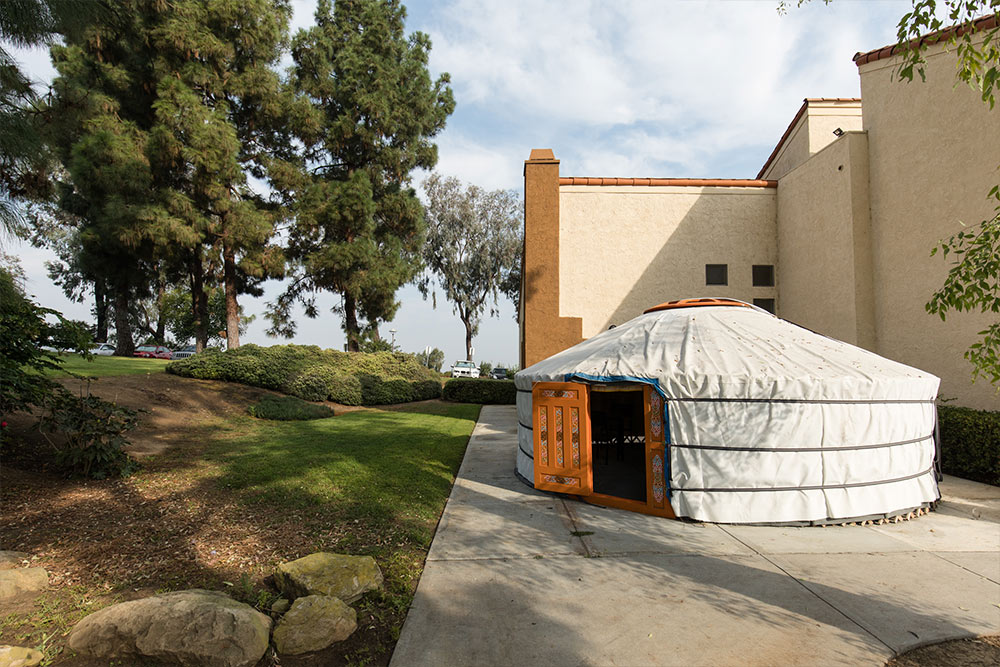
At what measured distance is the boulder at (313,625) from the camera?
8.87ft

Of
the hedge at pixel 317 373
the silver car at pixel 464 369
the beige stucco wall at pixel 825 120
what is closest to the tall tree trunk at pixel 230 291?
the hedge at pixel 317 373

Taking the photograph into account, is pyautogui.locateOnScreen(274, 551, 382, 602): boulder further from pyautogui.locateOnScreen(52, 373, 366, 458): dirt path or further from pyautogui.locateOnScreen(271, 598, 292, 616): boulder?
pyautogui.locateOnScreen(52, 373, 366, 458): dirt path

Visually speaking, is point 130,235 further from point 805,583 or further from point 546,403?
point 805,583

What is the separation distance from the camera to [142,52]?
55.3 feet

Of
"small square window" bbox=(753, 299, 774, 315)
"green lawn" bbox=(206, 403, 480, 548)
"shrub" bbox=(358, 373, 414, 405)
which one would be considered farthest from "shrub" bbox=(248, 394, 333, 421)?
"small square window" bbox=(753, 299, 774, 315)

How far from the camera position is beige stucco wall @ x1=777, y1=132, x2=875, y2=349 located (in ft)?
Answer: 29.1

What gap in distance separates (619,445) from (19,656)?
7.59 meters

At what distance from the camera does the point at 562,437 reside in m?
5.75

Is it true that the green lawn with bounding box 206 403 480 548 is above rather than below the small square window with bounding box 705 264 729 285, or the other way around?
below

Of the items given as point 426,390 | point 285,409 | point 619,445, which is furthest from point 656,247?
point 285,409

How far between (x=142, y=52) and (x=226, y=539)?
19952 mm

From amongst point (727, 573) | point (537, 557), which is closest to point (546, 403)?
point (537, 557)

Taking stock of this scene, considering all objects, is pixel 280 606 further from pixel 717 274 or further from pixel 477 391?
pixel 477 391

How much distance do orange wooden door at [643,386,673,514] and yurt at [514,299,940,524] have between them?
1 centimetres
